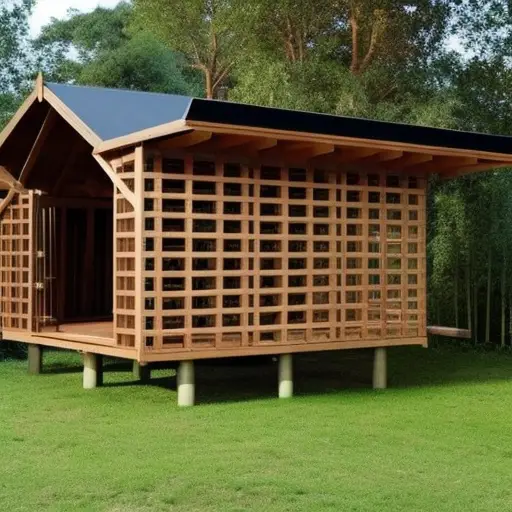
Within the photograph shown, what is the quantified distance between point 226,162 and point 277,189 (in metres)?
0.63

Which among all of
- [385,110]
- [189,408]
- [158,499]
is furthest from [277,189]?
[385,110]

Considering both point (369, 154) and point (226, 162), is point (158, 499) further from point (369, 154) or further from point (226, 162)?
point (369, 154)

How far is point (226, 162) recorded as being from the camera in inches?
314

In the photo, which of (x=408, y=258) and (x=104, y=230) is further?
(x=104, y=230)

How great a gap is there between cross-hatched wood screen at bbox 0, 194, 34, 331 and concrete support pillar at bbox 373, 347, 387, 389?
3550 millimetres

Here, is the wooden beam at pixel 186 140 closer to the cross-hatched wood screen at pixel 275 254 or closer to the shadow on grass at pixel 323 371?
the cross-hatched wood screen at pixel 275 254

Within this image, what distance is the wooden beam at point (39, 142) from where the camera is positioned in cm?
932

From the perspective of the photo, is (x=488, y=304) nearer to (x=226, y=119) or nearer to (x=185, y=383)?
(x=185, y=383)

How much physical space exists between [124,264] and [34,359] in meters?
2.73

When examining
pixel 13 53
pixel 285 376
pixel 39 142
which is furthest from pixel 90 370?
pixel 13 53

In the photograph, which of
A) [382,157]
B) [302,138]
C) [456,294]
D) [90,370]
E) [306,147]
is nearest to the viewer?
[302,138]

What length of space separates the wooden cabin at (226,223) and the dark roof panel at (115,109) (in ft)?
0.09

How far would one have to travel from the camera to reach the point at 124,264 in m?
7.95

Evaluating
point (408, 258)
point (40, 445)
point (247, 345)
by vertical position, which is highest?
point (408, 258)
